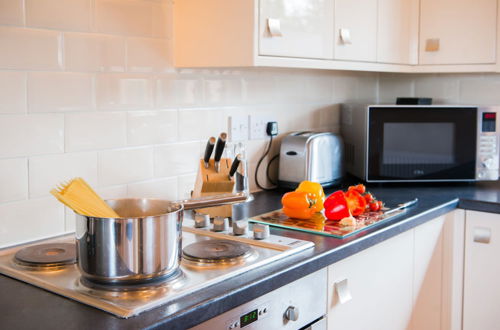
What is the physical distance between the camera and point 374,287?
183 centimetres

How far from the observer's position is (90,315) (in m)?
1.13

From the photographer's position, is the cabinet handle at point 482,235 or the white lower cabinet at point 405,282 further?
the cabinet handle at point 482,235

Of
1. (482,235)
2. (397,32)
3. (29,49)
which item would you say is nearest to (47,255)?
(29,49)

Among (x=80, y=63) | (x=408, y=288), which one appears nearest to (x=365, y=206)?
(x=408, y=288)

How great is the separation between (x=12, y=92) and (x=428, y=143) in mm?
1562

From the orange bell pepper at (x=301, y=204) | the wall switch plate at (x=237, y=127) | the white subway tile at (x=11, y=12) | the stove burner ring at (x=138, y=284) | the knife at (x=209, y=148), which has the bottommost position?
the stove burner ring at (x=138, y=284)

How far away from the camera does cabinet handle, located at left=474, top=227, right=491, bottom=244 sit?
2.19m

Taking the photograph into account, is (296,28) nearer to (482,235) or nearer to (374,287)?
(374,287)

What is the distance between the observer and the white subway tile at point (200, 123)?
2042mm

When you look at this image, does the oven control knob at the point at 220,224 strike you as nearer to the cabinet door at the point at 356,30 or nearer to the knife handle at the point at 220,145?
the knife handle at the point at 220,145

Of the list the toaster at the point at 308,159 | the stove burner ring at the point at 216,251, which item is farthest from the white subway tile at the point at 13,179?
the toaster at the point at 308,159

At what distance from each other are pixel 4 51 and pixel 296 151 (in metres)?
1.12

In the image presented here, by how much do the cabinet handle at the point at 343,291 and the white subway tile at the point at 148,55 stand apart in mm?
835

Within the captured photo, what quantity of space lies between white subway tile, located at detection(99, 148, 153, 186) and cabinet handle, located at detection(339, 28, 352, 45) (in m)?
0.75
